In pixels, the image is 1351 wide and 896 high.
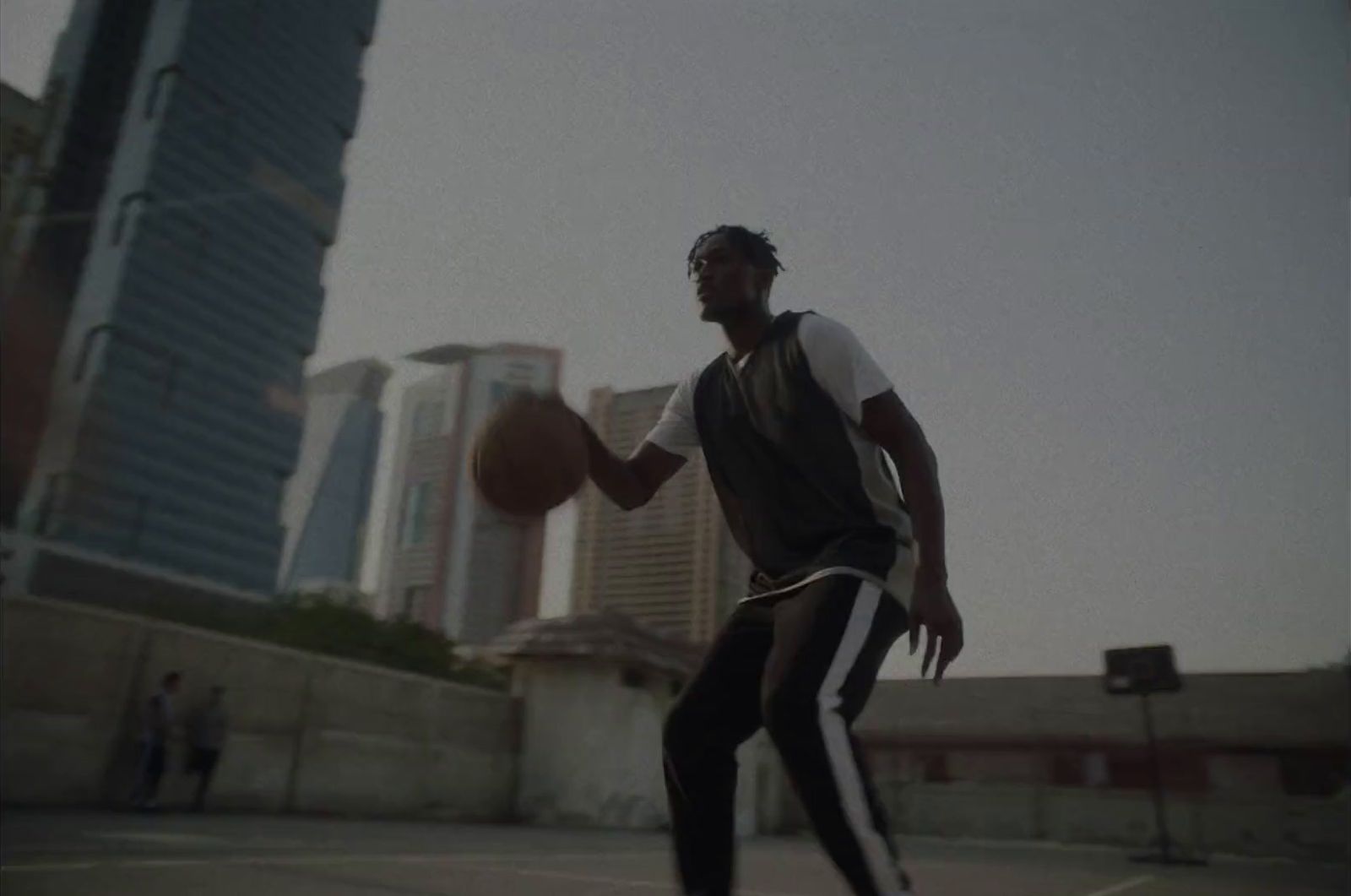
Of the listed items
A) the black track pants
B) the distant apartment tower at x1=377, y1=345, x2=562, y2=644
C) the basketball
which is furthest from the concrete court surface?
the distant apartment tower at x1=377, y1=345, x2=562, y2=644

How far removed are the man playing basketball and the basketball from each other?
48 centimetres

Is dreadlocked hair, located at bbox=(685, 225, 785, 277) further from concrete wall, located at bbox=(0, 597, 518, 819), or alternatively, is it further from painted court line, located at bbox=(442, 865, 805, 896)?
concrete wall, located at bbox=(0, 597, 518, 819)

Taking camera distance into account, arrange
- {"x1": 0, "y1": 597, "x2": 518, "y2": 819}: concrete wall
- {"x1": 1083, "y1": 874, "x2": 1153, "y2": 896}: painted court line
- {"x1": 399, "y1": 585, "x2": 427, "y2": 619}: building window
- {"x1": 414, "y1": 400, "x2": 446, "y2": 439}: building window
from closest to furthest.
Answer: {"x1": 1083, "y1": 874, "x2": 1153, "y2": 896}: painted court line → {"x1": 0, "y1": 597, "x2": 518, "y2": 819}: concrete wall → {"x1": 399, "y1": 585, "x2": 427, "y2": 619}: building window → {"x1": 414, "y1": 400, "x2": 446, "y2": 439}: building window

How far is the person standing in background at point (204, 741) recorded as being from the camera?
27.6ft

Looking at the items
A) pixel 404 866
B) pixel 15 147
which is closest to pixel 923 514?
pixel 404 866

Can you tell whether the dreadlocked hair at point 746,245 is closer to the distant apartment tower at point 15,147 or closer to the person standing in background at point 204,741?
the person standing in background at point 204,741

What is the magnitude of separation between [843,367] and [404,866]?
4.05 metres

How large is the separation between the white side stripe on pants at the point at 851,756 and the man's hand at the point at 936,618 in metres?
0.13

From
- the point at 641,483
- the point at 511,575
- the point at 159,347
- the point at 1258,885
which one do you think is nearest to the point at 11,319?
the point at 641,483

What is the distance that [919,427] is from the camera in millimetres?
2230

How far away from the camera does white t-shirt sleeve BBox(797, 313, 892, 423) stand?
2242mm

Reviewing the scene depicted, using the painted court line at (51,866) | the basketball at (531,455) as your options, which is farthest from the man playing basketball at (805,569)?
the painted court line at (51,866)

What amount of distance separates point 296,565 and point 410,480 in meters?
105

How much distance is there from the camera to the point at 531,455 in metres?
2.89
